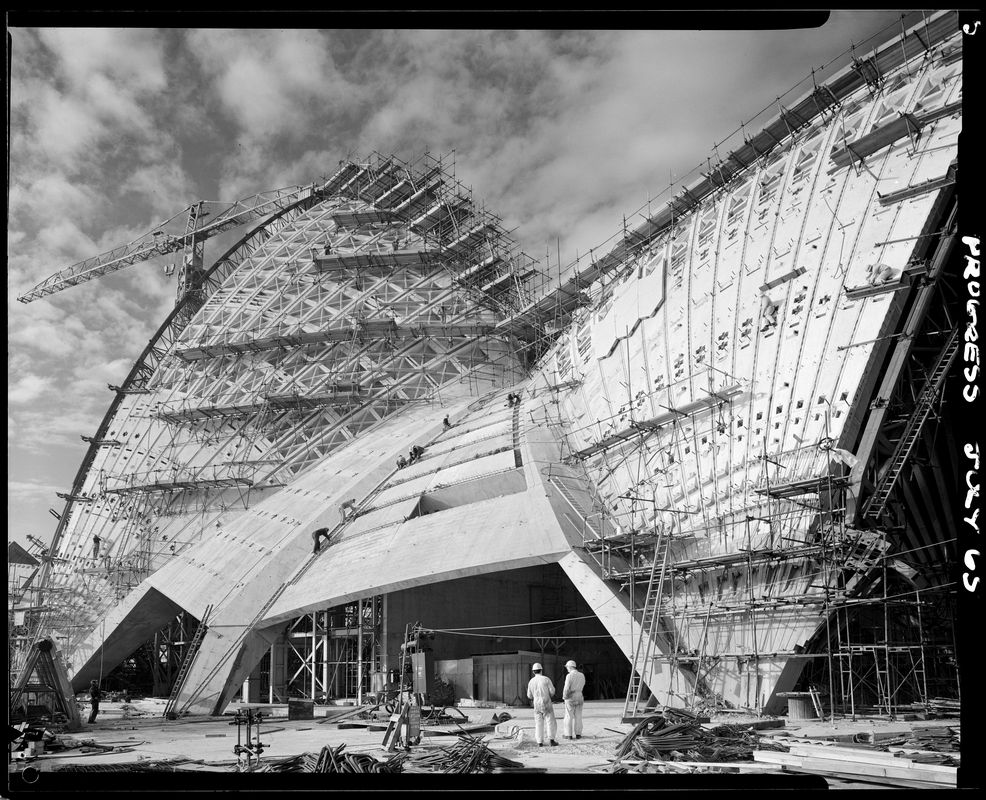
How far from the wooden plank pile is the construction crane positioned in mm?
46660

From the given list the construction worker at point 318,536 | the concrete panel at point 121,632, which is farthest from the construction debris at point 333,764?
the concrete panel at point 121,632

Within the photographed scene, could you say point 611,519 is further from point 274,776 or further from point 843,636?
point 274,776

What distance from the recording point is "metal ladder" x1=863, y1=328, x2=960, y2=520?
58.4 feet

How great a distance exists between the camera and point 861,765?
9.77 metres

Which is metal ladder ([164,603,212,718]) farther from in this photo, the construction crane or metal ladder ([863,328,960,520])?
the construction crane

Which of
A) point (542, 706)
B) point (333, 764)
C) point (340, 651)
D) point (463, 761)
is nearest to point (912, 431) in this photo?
point (542, 706)

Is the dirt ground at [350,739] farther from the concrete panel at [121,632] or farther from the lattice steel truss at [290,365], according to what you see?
the lattice steel truss at [290,365]

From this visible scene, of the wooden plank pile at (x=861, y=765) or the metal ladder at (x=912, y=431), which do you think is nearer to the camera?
the wooden plank pile at (x=861, y=765)

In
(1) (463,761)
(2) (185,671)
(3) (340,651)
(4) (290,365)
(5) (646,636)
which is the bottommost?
(2) (185,671)

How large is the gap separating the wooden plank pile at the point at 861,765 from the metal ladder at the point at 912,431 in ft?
25.2

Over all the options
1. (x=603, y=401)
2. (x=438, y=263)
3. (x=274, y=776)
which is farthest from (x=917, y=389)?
(x=438, y=263)

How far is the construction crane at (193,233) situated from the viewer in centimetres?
5253

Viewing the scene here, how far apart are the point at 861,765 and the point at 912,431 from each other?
33.0 ft

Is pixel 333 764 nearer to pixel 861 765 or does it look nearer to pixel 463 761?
pixel 463 761
